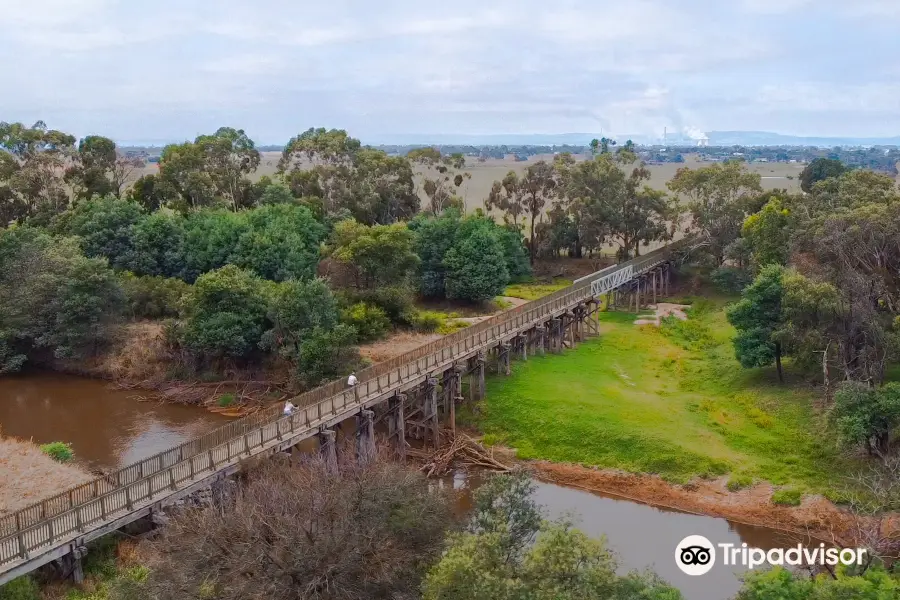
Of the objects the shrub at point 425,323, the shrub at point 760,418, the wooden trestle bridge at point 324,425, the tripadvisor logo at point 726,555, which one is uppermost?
the wooden trestle bridge at point 324,425

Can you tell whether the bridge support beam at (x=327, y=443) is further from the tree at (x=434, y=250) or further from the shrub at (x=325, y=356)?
the tree at (x=434, y=250)

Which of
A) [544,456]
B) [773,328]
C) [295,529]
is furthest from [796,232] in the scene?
[295,529]

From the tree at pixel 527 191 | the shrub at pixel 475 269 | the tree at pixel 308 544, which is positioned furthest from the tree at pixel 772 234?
the tree at pixel 308 544

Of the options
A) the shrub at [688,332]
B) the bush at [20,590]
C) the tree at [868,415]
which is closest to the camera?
the bush at [20,590]

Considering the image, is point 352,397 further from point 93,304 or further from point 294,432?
point 93,304

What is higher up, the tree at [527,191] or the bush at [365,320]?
the tree at [527,191]

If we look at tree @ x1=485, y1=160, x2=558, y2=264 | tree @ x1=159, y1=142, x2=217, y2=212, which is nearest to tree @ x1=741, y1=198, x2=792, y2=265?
tree @ x1=485, y1=160, x2=558, y2=264
